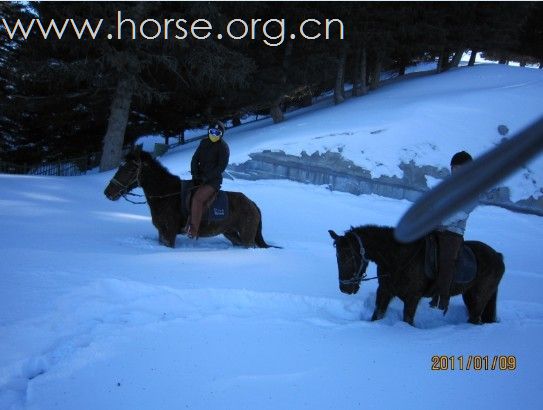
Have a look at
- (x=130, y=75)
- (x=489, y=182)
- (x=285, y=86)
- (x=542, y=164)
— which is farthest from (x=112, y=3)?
(x=489, y=182)

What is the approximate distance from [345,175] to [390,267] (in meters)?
8.99

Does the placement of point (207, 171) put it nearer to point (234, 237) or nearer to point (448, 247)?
point (234, 237)

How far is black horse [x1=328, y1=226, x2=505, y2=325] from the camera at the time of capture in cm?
472

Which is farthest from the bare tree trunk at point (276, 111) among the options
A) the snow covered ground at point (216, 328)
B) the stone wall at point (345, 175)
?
the snow covered ground at point (216, 328)

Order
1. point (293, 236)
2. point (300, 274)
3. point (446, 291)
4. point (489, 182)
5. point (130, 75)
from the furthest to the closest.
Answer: point (130, 75), point (293, 236), point (300, 274), point (446, 291), point (489, 182)

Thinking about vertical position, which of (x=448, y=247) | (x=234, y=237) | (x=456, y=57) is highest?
(x=456, y=57)

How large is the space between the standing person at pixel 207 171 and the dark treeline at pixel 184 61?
9262 millimetres

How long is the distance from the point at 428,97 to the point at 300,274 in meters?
14.5

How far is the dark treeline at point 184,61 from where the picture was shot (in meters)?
15.7

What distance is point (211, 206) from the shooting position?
298 inches

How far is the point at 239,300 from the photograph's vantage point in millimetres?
5059

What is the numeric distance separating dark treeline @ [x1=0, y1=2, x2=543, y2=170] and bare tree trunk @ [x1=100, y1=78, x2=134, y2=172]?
41 millimetres

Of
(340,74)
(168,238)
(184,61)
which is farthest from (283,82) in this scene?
(168,238)

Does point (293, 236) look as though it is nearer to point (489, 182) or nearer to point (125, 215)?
→ point (125, 215)
